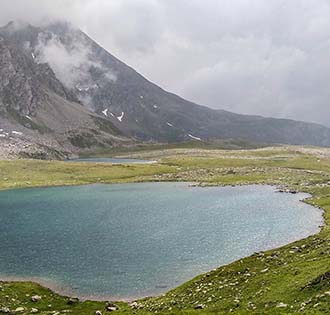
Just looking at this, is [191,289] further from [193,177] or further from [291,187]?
[193,177]

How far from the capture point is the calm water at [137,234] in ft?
174

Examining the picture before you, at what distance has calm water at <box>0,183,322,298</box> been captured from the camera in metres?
52.9

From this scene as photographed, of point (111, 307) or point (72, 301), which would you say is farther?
point (72, 301)

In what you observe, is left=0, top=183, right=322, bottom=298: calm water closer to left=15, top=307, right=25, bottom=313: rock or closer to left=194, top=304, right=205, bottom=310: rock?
left=15, top=307, right=25, bottom=313: rock

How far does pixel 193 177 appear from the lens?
16538 cm

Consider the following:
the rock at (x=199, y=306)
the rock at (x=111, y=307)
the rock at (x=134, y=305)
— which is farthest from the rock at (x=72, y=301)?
the rock at (x=199, y=306)

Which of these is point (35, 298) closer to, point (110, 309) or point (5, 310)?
point (5, 310)

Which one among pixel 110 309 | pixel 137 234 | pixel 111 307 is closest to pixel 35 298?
pixel 111 307

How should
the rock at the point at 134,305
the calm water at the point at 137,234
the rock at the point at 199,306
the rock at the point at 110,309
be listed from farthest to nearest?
the calm water at the point at 137,234
the rock at the point at 134,305
the rock at the point at 110,309
the rock at the point at 199,306

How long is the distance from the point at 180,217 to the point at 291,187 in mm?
50290

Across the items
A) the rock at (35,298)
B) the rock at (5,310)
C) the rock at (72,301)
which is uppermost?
the rock at (5,310)

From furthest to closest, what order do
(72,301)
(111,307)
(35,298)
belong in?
(35,298)
(72,301)
(111,307)

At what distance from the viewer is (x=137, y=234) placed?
241 feet

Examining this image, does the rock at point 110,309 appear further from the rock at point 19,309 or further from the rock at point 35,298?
the rock at point 35,298
